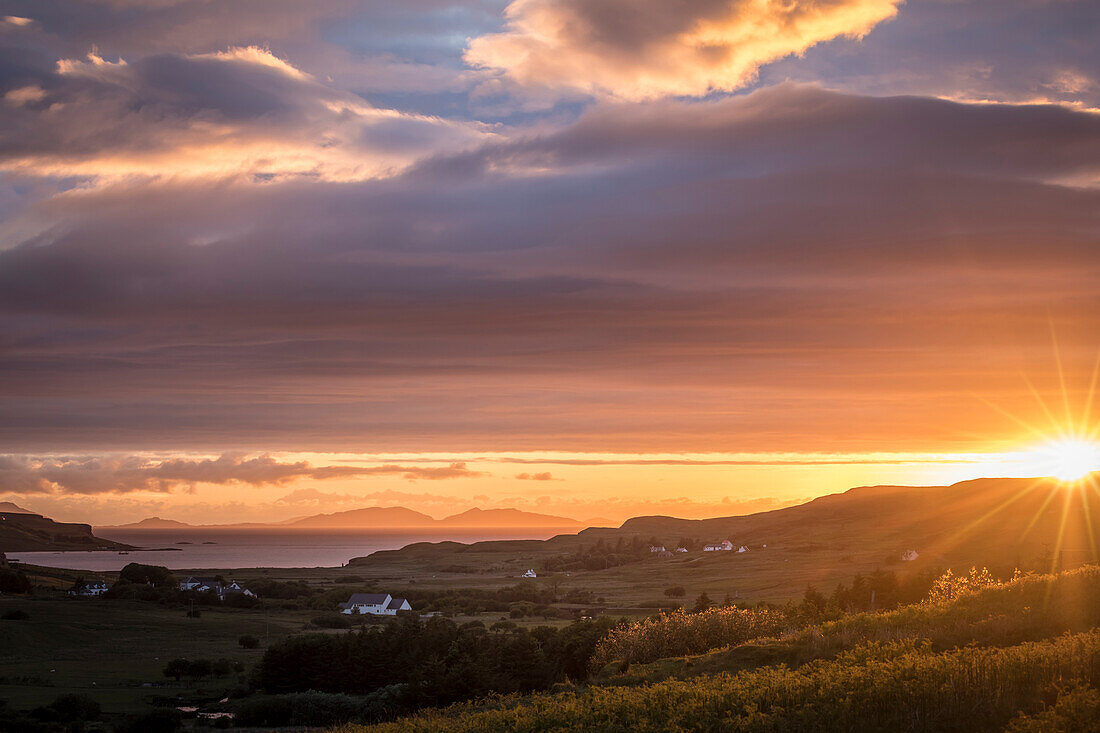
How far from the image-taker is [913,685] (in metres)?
17.8

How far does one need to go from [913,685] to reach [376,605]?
135 meters

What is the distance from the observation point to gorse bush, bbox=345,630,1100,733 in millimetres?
16750

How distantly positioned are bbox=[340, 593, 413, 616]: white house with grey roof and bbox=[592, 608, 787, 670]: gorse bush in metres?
95.8

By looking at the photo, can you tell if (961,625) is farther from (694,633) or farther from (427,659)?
(427,659)

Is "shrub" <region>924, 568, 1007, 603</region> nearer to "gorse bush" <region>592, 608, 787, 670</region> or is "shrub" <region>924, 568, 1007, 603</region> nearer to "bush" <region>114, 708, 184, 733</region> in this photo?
"gorse bush" <region>592, 608, 787, 670</region>

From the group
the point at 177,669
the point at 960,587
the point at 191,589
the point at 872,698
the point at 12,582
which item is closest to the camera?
the point at 872,698

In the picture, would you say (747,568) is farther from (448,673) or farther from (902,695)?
(902,695)

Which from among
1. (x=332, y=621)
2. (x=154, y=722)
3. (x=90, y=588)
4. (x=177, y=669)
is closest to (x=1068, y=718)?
(x=154, y=722)

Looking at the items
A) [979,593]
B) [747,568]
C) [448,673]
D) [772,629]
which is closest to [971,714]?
[979,593]

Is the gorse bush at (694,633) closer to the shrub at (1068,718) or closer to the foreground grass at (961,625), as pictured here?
the foreground grass at (961,625)

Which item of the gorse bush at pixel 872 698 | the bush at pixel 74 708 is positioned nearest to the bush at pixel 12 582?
the bush at pixel 74 708

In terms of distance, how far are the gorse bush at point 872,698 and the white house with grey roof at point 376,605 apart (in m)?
125

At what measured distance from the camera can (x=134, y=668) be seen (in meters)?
88.0

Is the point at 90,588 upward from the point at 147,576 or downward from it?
upward
